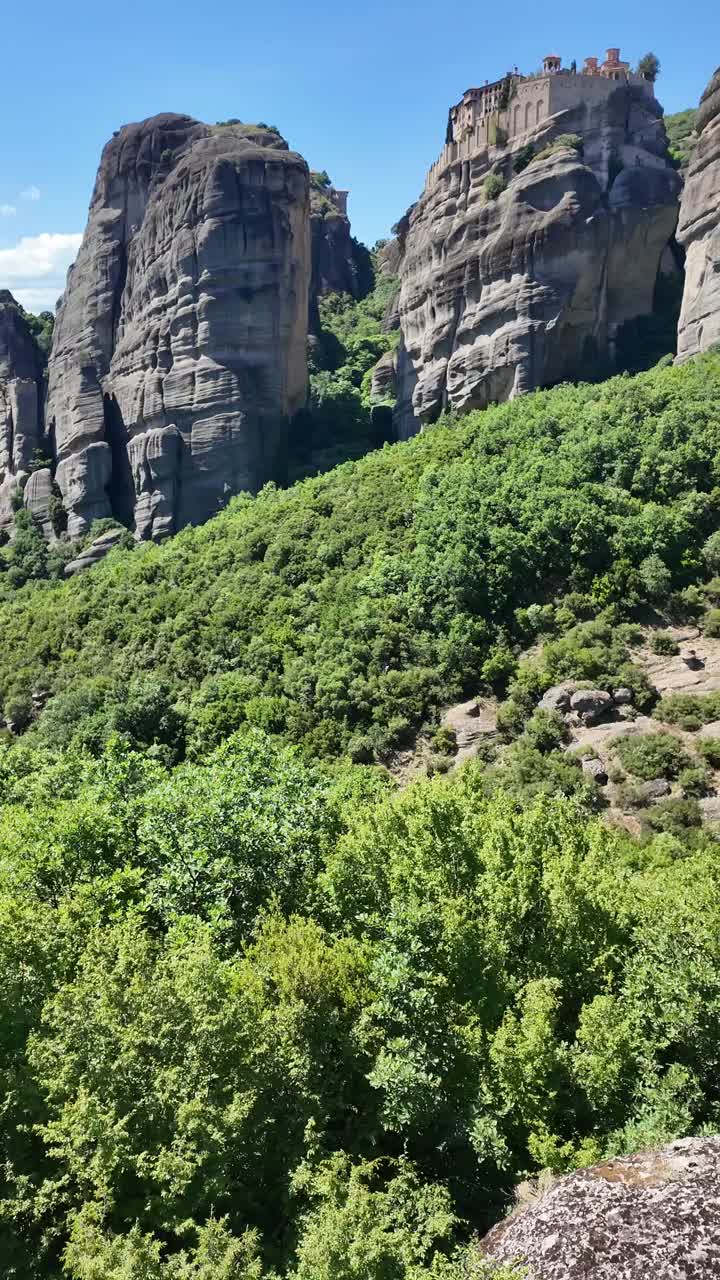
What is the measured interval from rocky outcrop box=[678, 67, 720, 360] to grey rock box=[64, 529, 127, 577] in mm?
39706


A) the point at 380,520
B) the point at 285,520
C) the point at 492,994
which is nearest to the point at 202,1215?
the point at 492,994

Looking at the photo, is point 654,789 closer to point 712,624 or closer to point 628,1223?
point 712,624

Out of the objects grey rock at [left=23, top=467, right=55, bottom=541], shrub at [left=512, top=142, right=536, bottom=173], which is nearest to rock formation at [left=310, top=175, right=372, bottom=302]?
grey rock at [left=23, top=467, right=55, bottom=541]

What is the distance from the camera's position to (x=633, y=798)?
1054 inches

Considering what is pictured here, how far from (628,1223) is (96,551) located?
60.7 m

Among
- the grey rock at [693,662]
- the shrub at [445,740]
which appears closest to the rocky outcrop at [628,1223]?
the shrub at [445,740]

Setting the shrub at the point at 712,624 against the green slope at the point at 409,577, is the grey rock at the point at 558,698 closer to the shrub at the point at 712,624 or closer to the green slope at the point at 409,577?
the green slope at the point at 409,577

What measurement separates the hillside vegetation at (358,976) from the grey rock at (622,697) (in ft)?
0.86

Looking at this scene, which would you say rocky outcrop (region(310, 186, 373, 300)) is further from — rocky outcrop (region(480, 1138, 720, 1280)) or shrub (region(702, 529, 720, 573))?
rocky outcrop (region(480, 1138, 720, 1280))

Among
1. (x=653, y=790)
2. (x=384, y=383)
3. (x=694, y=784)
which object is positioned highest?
(x=384, y=383)

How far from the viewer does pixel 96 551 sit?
66000 mm

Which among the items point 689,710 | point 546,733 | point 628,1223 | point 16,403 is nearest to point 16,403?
point 16,403

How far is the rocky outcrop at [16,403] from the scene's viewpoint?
76.3 m

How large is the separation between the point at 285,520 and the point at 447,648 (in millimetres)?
18379
